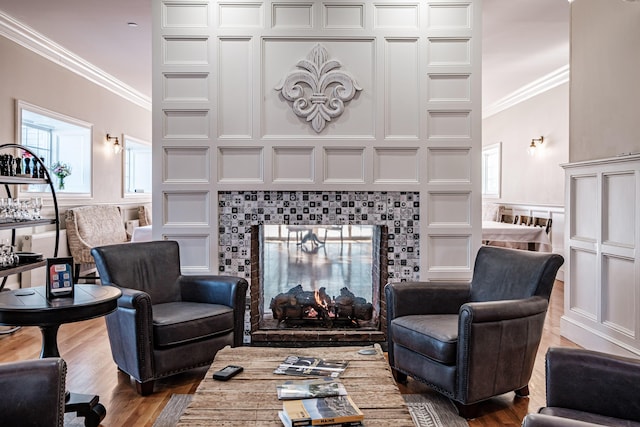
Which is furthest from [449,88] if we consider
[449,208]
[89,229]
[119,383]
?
[89,229]

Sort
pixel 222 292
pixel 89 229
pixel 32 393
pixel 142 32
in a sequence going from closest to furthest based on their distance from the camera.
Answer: pixel 32 393 → pixel 222 292 → pixel 142 32 → pixel 89 229

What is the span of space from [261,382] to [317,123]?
7.56ft

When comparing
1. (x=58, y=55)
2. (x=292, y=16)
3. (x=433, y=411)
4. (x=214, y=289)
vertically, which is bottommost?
(x=433, y=411)

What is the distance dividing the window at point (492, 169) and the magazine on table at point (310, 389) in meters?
7.96

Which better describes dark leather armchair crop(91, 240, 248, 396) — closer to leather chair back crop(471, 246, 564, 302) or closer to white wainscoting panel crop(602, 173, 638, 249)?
leather chair back crop(471, 246, 564, 302)

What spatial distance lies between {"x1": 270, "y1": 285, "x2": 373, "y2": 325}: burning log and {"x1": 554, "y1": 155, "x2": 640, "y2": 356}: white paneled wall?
173cm

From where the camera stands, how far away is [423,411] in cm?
258

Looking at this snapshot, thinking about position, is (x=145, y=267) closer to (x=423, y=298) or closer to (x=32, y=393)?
(x=32, y=393)

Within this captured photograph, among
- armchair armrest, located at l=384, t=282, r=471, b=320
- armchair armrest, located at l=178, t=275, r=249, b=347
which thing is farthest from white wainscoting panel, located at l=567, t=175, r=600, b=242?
armchair armrest, located at l=178, t=275, r=249, b=347

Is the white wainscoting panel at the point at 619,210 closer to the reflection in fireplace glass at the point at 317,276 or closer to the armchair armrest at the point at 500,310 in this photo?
the armchair armrest at the point at 500,310

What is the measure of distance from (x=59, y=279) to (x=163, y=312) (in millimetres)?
758

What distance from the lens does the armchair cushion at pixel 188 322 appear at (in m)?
2.81

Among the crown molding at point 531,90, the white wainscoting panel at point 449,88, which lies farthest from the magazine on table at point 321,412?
the crown molding at point 531,90

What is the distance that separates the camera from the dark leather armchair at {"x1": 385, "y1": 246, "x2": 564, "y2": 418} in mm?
2469
